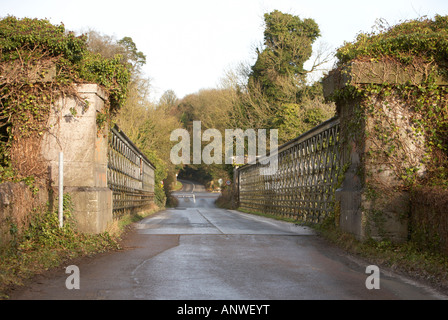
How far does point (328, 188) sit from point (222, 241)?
3.98 metres

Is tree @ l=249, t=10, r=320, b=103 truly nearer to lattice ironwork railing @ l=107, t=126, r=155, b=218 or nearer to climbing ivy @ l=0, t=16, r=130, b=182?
lattice ironwork railing @ l=107, t=126, r=155, b=218

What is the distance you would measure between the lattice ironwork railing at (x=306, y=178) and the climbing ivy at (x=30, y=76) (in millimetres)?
6311

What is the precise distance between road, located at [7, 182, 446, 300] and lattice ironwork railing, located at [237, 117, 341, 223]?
10.2ft

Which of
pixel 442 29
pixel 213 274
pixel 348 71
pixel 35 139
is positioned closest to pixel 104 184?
pixel 35 139

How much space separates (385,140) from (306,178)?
6.52m

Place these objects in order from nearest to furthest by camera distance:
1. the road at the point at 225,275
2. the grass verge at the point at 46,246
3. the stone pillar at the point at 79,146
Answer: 1. the road at the point at 225,275
2. the grass verge at the point at 46,246
3. the stone pillar at the point at 79,146

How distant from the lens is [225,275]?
21.1 feet

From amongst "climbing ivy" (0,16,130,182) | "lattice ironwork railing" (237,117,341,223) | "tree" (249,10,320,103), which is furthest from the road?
"tree" (249,10,320,103)

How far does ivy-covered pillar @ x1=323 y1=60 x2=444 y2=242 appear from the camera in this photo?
8.58m

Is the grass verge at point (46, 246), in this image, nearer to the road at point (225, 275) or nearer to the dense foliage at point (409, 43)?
the road at point (225, 275)

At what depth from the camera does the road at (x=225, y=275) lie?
17.5 ft
